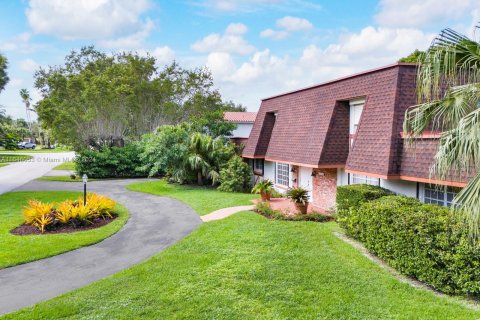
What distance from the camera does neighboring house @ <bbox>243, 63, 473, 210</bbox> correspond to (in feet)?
32.1

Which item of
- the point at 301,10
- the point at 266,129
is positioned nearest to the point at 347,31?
the point at 301,10

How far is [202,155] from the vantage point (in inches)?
856

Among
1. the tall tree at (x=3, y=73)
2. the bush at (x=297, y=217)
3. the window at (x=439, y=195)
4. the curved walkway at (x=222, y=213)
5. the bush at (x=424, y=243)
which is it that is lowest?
the curved walkway at (x=222, y=213)

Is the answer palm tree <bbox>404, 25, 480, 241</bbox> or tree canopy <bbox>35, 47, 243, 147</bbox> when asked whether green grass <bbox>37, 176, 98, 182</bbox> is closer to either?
tree canopy <bbox>35, 47, 243, 147</bbox>

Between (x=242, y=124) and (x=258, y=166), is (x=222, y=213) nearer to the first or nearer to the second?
(x=258, y=166)

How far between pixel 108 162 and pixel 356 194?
A: 71.0ft

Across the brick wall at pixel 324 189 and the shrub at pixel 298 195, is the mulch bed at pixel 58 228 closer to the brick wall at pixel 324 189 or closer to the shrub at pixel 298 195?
the shrub at pixel 298 195

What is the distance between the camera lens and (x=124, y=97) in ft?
97.0

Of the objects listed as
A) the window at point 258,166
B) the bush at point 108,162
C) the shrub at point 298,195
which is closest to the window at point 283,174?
the window at point 258,166

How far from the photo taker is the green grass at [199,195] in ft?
51.2

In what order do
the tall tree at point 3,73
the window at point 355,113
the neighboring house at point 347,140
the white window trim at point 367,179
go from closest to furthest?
the neighboring house at point 347,140, the white window trim at point 367,179, the window at point 355,113, the tall tree at point 3,73

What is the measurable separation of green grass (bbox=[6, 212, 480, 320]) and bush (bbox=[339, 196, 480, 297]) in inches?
15.5

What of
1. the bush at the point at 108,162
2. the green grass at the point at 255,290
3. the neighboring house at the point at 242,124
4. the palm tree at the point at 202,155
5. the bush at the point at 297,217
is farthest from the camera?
the neighboring house at the point at 242,124

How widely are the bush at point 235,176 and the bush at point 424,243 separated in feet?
37.7
